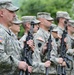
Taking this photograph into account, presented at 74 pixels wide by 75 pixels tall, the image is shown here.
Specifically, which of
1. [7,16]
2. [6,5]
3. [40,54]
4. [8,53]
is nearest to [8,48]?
[8,53]

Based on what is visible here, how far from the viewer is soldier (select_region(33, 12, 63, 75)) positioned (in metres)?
7.94

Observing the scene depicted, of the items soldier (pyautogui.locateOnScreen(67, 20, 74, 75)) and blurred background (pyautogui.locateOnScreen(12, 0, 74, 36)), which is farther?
blurred background (pyautogui.locateOnScreen(12, 0, 74, 36))

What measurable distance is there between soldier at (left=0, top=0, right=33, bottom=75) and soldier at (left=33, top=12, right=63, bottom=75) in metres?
1.10

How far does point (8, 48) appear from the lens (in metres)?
6.47

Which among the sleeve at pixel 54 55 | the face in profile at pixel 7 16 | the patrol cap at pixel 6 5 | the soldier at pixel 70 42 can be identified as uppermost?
the patrol cap at pixel 6 5

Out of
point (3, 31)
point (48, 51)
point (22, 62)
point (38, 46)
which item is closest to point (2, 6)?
point (3, 31)

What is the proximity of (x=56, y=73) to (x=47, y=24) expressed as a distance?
3.84ft

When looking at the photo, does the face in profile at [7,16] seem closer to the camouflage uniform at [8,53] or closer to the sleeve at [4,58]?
the camouflage uniform at [8,53]

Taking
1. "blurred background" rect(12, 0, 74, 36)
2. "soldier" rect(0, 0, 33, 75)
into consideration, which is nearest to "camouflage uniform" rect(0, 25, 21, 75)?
"soldier" rect(0, 0, 33, 75)

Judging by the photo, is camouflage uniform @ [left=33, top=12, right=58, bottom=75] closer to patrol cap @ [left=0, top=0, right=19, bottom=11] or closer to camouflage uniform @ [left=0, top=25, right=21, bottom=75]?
camouflage uniform @ [left=0, top=25, right=21, bottom=75]

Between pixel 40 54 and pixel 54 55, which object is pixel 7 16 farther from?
pixel 54 55

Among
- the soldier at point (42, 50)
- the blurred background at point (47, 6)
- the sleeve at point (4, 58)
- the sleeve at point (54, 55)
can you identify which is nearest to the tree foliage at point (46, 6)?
the blurred background at point (47, 6)

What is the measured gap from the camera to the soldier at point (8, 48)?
6270 millimetres

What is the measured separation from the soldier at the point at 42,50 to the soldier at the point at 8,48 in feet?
3.60
